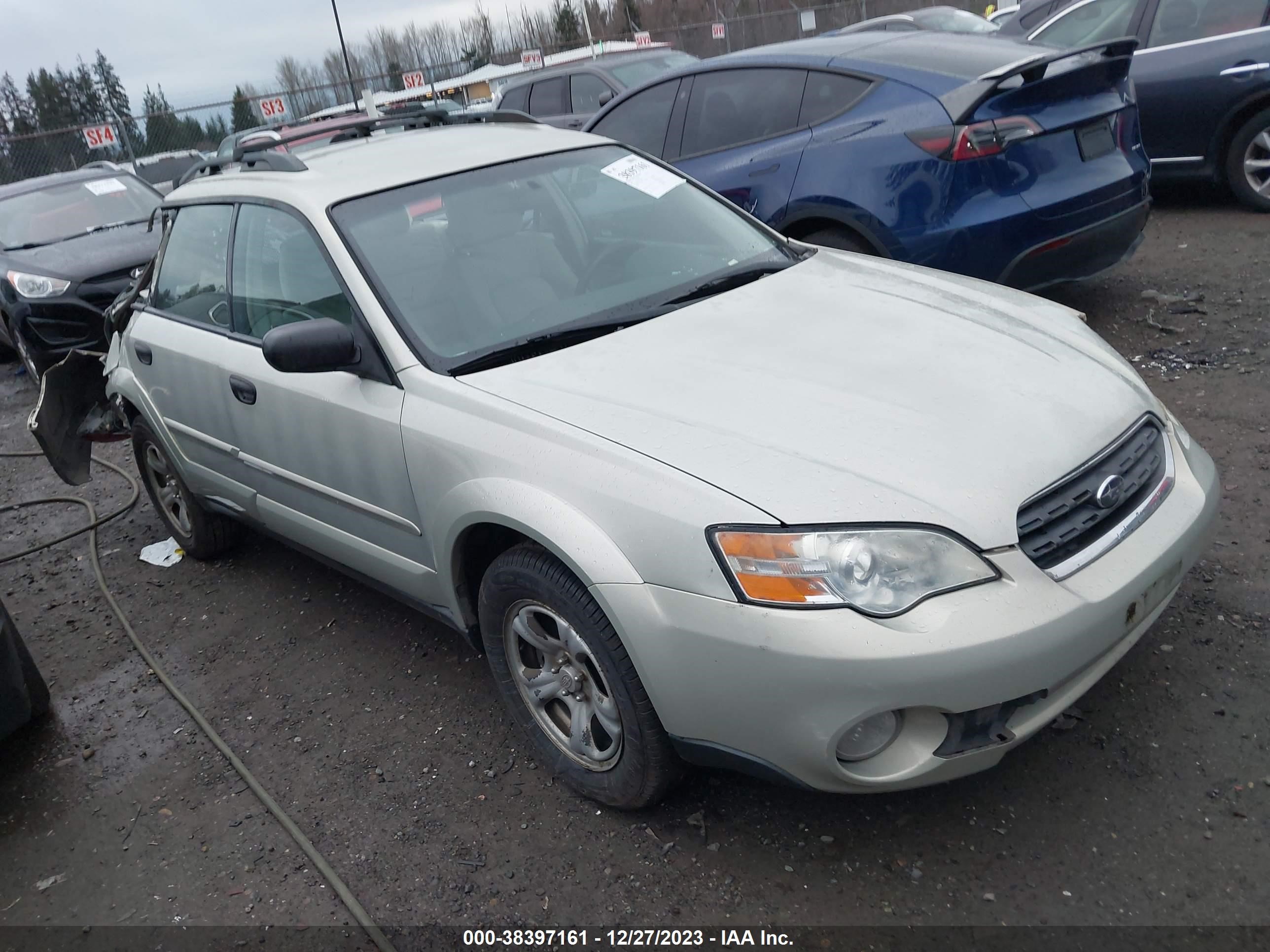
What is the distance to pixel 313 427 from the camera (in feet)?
10.9

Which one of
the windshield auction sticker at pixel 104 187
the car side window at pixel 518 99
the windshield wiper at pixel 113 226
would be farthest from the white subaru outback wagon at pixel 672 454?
the car side window at pixel 518 99

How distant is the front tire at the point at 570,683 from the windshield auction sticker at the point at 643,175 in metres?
1.68

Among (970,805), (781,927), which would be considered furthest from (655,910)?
(970,805)

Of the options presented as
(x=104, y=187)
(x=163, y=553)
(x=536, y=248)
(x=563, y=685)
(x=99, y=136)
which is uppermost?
(x=99, y=136)

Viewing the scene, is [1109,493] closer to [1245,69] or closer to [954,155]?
[954,155]

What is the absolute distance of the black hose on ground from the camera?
2.65 metres

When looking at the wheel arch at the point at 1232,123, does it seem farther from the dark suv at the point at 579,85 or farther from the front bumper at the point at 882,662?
the front bumper at the point at 882,662

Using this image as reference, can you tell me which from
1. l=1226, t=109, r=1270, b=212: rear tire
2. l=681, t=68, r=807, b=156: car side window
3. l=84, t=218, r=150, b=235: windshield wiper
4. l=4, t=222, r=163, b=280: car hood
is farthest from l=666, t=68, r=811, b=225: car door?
l=84, t=218, r=150, b=235: windshield wiper

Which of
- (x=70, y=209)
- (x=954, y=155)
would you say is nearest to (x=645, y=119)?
(x=954, y=155)

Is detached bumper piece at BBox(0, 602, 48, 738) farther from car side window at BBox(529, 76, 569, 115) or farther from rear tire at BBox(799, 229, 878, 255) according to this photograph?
car side window at BBox(529, 76, 569, 115)

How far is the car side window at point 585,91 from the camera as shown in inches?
429

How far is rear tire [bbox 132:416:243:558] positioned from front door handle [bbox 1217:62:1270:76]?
676cm

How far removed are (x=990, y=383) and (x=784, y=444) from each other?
646 mm

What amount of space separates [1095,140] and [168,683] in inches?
192
